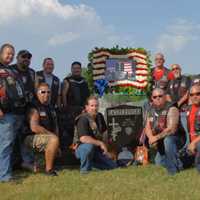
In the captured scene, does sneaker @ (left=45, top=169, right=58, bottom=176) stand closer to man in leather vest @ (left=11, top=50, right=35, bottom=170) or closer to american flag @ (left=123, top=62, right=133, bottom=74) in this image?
man in leather vest @ (left=11, top=50, right=35, bottom=170)

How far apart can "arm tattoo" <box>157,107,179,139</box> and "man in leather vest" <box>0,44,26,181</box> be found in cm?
224

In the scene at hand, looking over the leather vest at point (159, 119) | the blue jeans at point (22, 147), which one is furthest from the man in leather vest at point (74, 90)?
the leather vest at point (159, 119)

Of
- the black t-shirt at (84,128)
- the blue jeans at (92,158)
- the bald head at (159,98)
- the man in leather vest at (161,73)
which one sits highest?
the man in leather vest at (161,73)

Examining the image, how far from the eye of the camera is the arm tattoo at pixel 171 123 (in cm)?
787

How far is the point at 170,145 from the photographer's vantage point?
7781 mm

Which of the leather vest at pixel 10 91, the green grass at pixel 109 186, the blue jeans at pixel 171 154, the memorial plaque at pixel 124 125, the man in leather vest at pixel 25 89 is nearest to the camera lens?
the green grass at pixel 109 186

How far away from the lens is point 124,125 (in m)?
9.24

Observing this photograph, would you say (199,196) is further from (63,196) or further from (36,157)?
(36,157)

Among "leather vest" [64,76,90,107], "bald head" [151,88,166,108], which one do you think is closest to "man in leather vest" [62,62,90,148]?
"leather vest" [64,76,90,107]

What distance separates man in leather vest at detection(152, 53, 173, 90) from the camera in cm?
1021

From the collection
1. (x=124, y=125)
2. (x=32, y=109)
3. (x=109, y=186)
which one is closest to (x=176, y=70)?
(x=124, y=125)

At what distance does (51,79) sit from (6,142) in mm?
2406

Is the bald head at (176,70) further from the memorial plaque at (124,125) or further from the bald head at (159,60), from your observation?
the memorial plaque at (124,125)

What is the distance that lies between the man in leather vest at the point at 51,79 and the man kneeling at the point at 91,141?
3.67 ft
